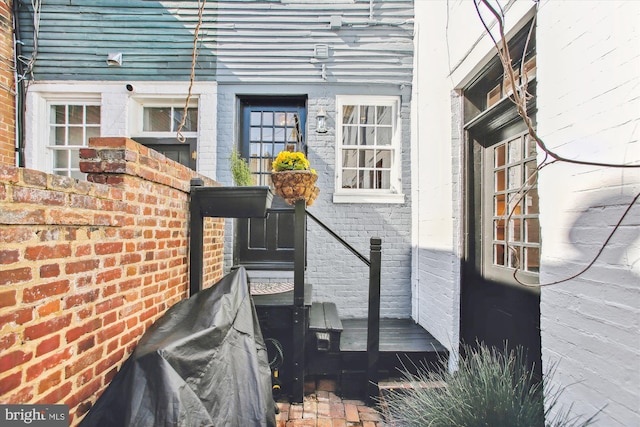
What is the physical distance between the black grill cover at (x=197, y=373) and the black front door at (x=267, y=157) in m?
1.66

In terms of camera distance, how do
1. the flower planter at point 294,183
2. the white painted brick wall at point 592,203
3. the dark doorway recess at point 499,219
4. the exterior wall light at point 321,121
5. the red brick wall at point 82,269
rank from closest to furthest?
the red brick wall at point 82,269 < the white painted brick wall at point 592,203 < the dark doorway recess at point 499,219 < the flower planter at point 294,183 < the exterior wall light at point 321,121

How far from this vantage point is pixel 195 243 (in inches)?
89.7

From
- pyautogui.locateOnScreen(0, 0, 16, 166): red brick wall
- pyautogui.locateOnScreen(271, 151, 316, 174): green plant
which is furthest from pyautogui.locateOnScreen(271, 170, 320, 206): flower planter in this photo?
pyautogui.locateOnScreen(0, 0, 16, 166): red brick wall

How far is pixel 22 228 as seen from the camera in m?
1.07

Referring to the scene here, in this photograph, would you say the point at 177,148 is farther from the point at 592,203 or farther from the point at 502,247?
the point at 592,203

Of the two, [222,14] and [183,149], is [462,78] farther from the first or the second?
[183,149]

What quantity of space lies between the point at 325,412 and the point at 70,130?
440cm

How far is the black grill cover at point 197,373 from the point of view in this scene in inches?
50.9

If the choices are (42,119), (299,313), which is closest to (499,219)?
(299,313)

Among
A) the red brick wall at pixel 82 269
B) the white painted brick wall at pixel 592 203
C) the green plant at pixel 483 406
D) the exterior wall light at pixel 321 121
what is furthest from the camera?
the exterior wall light at pixel 321 121

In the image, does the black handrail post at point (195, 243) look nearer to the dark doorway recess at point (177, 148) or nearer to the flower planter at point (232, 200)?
the flower planter at point (232, 200)

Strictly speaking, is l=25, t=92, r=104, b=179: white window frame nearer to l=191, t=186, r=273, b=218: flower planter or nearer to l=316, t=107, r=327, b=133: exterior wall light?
l=191, t=186, r=273, b=218: flower planter

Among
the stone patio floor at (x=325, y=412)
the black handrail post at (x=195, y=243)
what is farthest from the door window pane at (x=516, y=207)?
the black handrail post at (x=195, y=243)

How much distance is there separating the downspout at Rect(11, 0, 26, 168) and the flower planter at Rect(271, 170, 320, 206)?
3480 mm
